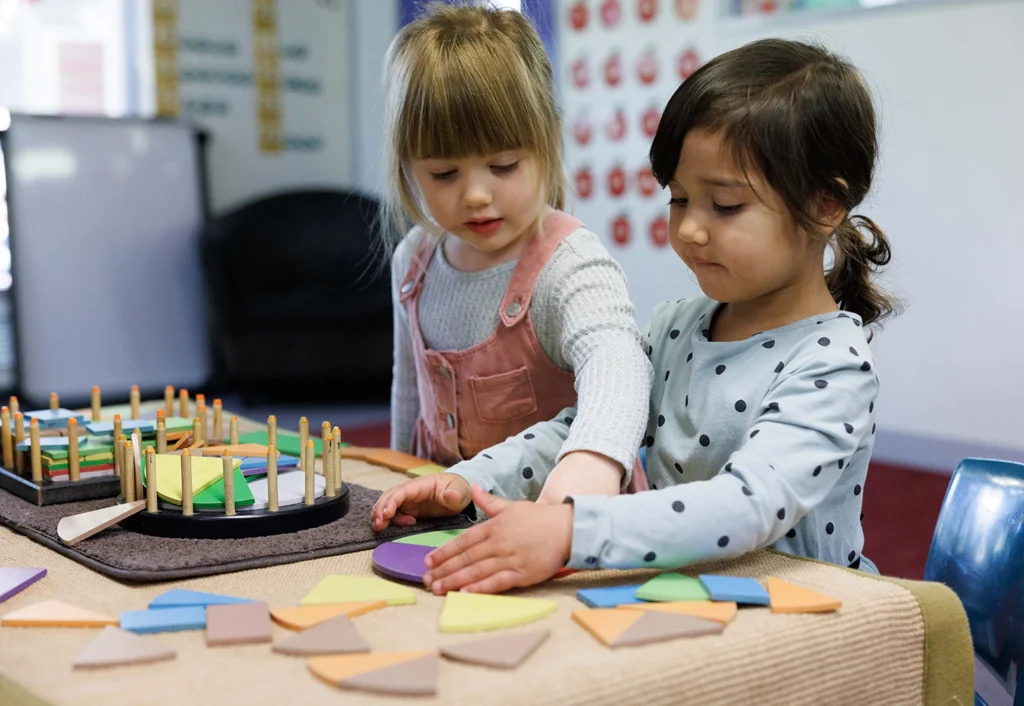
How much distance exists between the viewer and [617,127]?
4145mm

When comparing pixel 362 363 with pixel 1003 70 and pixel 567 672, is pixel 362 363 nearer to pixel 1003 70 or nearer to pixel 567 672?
pixel 1003 70

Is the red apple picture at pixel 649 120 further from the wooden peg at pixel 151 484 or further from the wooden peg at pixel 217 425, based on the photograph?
the wooden peg at pixel 151 484

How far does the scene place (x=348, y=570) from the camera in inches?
31.1

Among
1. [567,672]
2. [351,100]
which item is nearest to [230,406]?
[351,100]

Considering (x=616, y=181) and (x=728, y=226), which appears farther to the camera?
(x=616, y=181)

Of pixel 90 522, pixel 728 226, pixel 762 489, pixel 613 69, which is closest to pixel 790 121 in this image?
pixel 728 226

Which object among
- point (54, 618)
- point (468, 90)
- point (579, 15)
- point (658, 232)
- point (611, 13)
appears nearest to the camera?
point (54, 618)

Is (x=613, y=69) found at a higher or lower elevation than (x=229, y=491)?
higher

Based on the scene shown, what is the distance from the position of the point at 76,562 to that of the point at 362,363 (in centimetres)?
351

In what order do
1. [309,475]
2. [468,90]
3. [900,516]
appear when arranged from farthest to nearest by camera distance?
[900,516], [468,90], [309,475]

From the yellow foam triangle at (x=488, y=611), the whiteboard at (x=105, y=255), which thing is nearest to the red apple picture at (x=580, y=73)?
the whiteboard at (x=105, y=255)

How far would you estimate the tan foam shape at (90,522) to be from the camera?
0.84 meters

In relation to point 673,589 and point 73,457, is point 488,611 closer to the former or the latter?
point 673,589

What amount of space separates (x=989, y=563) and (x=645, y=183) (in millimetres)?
3237
